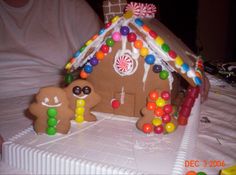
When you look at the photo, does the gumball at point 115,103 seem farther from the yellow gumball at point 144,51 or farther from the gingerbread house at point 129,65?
the yellow gumball at point 144,51

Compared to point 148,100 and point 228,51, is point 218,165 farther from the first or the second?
point 228,51

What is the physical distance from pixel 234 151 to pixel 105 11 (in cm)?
57

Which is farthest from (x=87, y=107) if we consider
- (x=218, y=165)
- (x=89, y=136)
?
(x=218, y=165)

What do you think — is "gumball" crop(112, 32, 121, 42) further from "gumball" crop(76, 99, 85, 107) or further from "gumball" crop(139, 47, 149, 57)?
"gumball" crop(76, 99, 85, 107)

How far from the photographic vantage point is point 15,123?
2.90ft

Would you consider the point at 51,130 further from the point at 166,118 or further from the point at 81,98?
the point at 166,118

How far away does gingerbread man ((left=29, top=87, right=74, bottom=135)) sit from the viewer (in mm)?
777

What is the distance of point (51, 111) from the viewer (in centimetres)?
77

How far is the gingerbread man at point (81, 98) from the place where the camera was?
2.78ft
